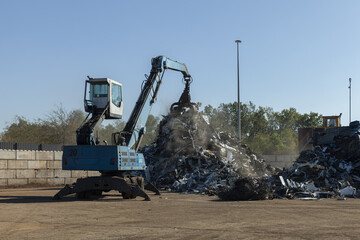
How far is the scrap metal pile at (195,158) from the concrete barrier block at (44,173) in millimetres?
6069

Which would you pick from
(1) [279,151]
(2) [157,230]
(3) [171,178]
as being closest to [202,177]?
(3) [171,178]

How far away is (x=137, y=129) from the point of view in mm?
17859

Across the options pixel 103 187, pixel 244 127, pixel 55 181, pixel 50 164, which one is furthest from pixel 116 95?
pixel 244 127

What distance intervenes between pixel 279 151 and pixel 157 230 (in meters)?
56.2

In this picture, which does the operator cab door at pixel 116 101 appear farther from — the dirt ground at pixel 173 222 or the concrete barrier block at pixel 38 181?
the concrete barrier block at pixel 38 181

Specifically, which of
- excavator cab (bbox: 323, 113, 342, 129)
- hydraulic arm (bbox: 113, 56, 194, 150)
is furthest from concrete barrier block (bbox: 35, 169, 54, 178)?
excavator cab (bbox: 323, 113, 342, 129)

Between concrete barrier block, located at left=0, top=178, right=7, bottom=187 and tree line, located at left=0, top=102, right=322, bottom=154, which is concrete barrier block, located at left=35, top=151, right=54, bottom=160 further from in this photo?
tree line, located at left=0, top=102, right=322, bottom=154

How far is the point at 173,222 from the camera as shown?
33.2ft

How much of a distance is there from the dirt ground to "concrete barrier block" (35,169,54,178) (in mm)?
11276

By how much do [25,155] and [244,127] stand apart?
4579cm

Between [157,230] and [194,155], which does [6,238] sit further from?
[194,155]

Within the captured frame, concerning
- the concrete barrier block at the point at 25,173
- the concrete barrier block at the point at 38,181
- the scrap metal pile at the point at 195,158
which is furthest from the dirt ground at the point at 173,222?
the concrete barrier block at the point at 38,181

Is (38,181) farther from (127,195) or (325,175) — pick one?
(325,175)

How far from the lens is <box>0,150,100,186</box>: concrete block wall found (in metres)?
23.0
